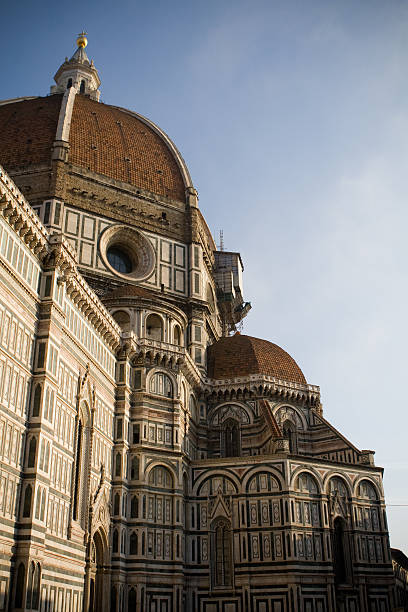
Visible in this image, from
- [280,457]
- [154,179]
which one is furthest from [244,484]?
[154,179]

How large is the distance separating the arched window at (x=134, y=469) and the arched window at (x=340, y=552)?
399 inches

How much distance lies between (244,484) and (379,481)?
748cm

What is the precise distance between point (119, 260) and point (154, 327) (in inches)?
269

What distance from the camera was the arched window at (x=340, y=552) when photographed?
33281mm

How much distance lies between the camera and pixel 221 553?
109 feet

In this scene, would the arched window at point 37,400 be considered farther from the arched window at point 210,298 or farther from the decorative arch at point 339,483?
the arched window at point 210,298

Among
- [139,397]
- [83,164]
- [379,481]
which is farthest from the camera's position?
[83,164]

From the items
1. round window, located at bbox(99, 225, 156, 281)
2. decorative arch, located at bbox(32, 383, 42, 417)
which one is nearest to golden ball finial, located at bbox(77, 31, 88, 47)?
round window, located at bbox(99, 225, 156, 281)

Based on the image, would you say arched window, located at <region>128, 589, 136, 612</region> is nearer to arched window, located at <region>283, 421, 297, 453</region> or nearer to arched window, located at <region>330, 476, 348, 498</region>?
arched window, located at <region>330, 476, 348, 498</region>

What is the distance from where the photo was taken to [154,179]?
150ft

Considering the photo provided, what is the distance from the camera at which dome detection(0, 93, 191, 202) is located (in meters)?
43.2

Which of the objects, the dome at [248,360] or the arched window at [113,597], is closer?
the arched window at [113,597]

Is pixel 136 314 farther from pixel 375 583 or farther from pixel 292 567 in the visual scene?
pixel 375 583

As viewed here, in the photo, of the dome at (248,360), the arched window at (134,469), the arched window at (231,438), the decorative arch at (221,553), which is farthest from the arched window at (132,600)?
the dome at (248,360)
